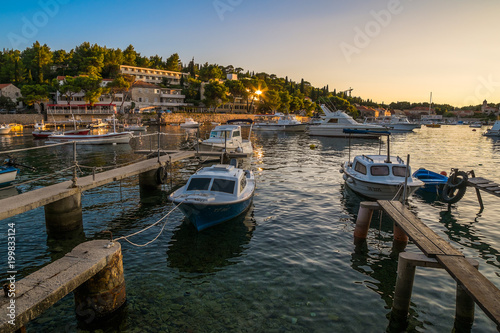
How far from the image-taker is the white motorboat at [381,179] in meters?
17.7

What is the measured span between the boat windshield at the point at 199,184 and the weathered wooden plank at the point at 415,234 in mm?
7732

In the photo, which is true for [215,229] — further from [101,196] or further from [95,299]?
[101,196]

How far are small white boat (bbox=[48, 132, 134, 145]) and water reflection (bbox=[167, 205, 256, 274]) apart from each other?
40.3 meters

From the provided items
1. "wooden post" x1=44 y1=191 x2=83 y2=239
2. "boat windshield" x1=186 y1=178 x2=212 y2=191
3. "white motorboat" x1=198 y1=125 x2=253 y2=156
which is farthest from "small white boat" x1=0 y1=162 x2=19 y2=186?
"white motorboat" x1=198 y1=125 x2=253 y2=156

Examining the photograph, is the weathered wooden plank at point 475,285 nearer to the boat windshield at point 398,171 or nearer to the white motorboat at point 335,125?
the boat windshield at point 398,171

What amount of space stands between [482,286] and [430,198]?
15.7 metres

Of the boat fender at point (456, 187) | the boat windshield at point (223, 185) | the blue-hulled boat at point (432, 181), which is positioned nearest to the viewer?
the boat windshield at point (223, 185)

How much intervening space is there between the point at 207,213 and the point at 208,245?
141cm

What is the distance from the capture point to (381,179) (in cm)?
1864

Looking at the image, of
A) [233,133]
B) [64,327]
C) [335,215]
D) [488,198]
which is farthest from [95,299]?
[233,133]

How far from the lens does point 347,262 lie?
11953 millimetres

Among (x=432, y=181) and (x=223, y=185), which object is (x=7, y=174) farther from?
(x=432, y=181)

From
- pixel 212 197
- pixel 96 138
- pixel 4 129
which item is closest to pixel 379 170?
pixel 212 197

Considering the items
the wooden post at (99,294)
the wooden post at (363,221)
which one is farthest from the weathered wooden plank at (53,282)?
the wooden post at (363,221)
